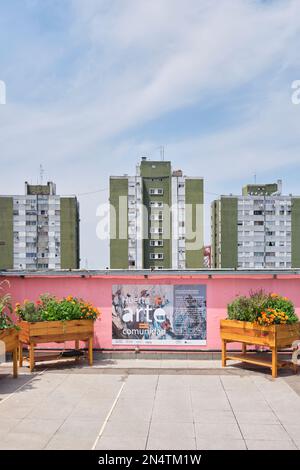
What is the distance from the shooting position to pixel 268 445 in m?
5.68

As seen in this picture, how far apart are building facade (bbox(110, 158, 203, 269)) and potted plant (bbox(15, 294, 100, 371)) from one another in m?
80.8

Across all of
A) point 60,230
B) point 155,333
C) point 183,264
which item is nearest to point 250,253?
point 183,264

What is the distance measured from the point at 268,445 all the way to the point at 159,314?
5.91 m

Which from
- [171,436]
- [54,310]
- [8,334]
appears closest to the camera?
[171,436]

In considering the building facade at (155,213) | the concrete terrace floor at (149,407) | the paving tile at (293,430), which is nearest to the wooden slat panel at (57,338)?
the concrete terrace floor at (149,407)

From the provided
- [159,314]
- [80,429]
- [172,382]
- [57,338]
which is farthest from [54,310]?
[80,429]

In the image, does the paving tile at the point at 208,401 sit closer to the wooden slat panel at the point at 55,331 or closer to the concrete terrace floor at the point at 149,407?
the concrete terrace floor at the point at 149,407

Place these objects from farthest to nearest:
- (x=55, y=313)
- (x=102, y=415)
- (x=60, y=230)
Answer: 1. (x=60, y=230)
2. (x=55, y=313)
3. (x=102, y=415)

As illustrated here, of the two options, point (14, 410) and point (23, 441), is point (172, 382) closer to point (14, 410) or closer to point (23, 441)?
point (14, 410)

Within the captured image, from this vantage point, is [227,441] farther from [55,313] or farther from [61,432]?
[55,313]

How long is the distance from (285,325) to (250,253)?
9980 centimetres

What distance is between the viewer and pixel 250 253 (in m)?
107

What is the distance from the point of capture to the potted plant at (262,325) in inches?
363

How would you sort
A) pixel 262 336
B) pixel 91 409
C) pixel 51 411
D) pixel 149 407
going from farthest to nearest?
1. pixel 262 336
2. pixel 149 407
3. pixel 91 409
4. pixel 51 411
